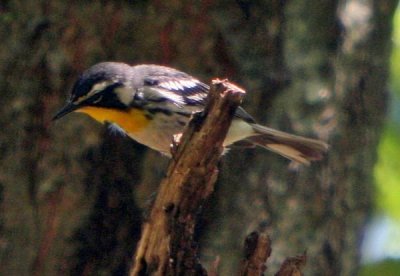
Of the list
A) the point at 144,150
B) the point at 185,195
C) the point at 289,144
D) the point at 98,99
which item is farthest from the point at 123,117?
the point at 185,195

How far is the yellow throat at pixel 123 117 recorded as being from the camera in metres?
5.05

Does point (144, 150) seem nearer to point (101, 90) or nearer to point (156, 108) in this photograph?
point (156, 108)

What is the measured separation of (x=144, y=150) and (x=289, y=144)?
0.82 metres

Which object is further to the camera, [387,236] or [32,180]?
[387,236]

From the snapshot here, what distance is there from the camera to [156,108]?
5332 millimetres

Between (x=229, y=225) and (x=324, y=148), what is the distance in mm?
636

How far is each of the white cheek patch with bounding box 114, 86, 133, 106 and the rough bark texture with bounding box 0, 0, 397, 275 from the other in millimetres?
174

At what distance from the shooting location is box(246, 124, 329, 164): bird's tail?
16.6 ft

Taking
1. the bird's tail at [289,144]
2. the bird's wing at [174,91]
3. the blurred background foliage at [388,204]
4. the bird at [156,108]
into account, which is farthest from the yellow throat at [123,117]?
the blurred background foliage at [388,204]

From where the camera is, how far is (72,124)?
17.1ft

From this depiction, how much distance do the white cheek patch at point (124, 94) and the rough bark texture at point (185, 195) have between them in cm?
175

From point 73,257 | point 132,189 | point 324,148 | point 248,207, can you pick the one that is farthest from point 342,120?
point 73,257

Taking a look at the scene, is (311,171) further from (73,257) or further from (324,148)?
(73,257)

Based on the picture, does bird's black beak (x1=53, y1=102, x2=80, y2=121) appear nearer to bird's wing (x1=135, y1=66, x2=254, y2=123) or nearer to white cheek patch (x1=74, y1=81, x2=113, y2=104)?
white cheek patch (x1=74, y1=81, x2=113, y2=104)
